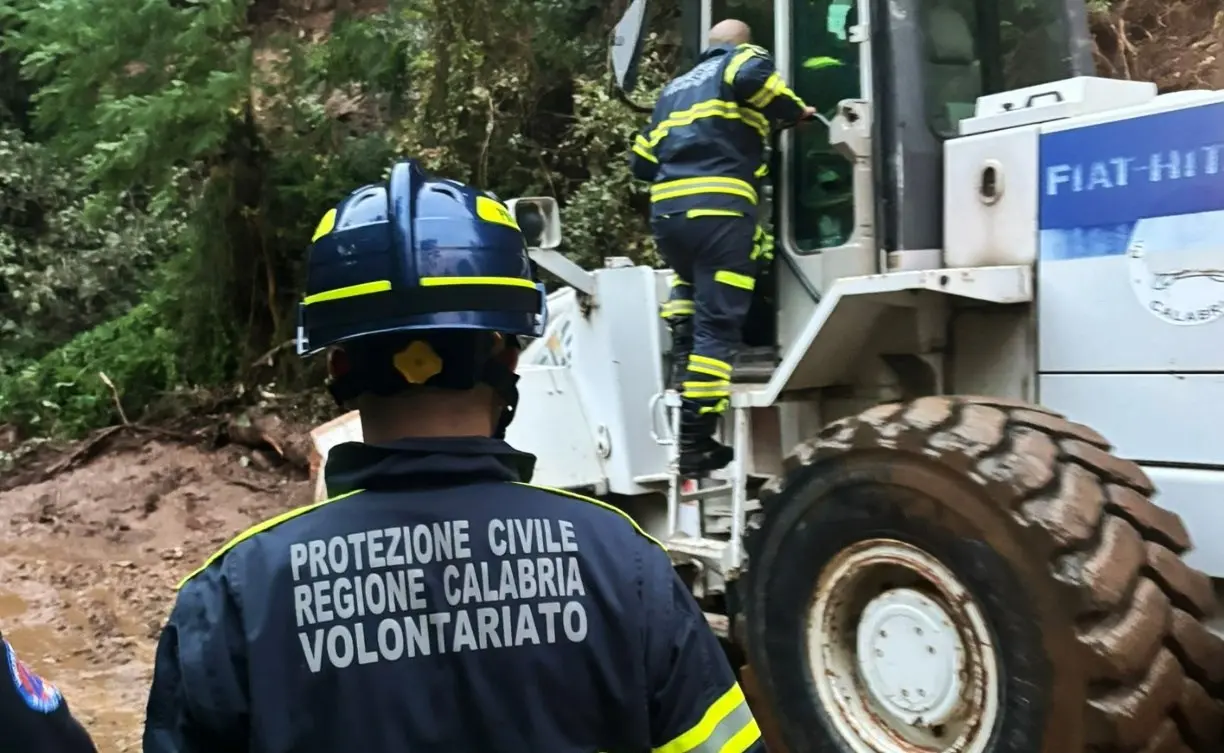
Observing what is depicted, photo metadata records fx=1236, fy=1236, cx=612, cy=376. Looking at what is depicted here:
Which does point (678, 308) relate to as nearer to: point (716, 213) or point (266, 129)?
point (716, 213)

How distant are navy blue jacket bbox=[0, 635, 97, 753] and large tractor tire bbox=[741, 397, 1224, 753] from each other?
6.98 ft

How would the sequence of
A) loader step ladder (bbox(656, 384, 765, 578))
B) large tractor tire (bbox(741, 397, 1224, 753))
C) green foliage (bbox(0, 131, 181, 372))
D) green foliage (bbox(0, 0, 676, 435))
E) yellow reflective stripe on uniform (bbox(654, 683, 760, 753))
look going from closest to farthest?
1. yellow reflective stripe on uniform (bbox(654, 683, 760, 753))
2. large tractor tire (bbox(741, 397, 1224, 753))
3. loader step ladder (bbox(656, 384, 765, 578))
4. green foliage (bbox(0, 0, 676, 435))
5. green foliage (bbox(0, 131, 181, 372))

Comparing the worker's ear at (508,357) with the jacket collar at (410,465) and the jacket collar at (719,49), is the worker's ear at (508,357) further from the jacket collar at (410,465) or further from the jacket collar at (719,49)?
the jacket collar at (719,49)

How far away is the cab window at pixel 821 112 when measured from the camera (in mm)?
4211

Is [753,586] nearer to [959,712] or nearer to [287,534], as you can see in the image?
[959,712]

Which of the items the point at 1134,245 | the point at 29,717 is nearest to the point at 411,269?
the point at 29,717

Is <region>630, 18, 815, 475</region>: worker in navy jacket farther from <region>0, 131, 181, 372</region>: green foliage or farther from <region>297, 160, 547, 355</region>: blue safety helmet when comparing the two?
<region>0, 131, 181, 372</region>: green foliage

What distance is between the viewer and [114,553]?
761 cm

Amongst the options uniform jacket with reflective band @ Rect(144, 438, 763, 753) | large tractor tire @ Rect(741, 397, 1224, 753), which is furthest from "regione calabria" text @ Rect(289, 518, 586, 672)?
large tractor tire @ Rect(741, 397, 1224, 753)

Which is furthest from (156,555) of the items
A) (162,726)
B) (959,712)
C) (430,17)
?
(162,726)

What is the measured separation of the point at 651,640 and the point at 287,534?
45cm

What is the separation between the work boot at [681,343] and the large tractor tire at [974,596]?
3.60 ft

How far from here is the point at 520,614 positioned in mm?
1433

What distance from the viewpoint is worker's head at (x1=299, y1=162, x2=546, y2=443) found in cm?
152
